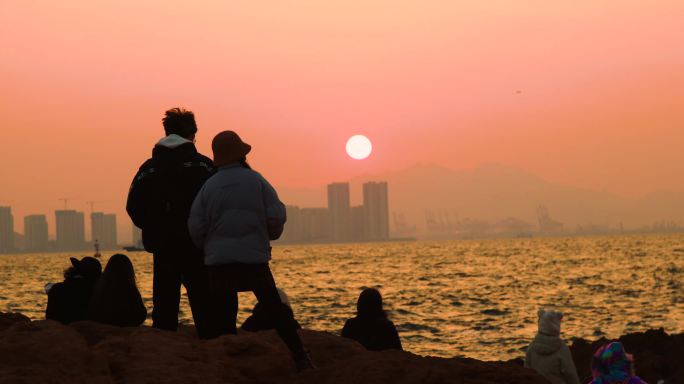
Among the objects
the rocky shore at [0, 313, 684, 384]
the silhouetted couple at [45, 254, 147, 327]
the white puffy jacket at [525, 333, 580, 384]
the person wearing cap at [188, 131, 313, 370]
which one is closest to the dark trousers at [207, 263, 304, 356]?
the person wearing cap at [188, 131, 313, 370]

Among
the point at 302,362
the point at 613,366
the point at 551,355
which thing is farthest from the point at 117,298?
the point at 551,355

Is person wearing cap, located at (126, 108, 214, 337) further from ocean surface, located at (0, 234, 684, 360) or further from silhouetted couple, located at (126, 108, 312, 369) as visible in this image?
ocean surface, located at (0, 234, 684, 360)

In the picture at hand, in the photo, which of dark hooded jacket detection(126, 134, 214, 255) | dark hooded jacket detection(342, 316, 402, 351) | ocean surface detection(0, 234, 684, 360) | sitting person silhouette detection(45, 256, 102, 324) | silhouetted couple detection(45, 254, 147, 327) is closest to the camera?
dark hooded jacket detection(126, 134, 214, 255)

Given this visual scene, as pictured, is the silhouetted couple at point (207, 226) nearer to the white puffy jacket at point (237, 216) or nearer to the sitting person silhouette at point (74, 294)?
the white puffy jacket at point (237, 216)

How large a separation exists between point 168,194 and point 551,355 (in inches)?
180

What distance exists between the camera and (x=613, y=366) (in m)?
6.71

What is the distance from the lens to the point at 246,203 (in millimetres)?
6703

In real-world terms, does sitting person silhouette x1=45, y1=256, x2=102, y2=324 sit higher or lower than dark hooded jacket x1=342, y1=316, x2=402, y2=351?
higher

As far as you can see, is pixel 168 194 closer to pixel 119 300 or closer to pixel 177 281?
pixel 177 281

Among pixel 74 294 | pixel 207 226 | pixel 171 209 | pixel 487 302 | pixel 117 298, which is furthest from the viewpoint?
pixel 487 302

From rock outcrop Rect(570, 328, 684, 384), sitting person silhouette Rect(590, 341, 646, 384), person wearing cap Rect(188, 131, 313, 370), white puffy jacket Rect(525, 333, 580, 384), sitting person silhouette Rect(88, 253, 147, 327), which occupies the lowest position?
rock outcrop Rect(570, 328, 684, 384)

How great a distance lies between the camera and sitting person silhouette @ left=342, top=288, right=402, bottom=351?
8578mm

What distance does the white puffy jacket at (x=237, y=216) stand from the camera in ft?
22.0

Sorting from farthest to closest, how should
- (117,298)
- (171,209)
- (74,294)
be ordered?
(74,294), (117,298), (171,209)
